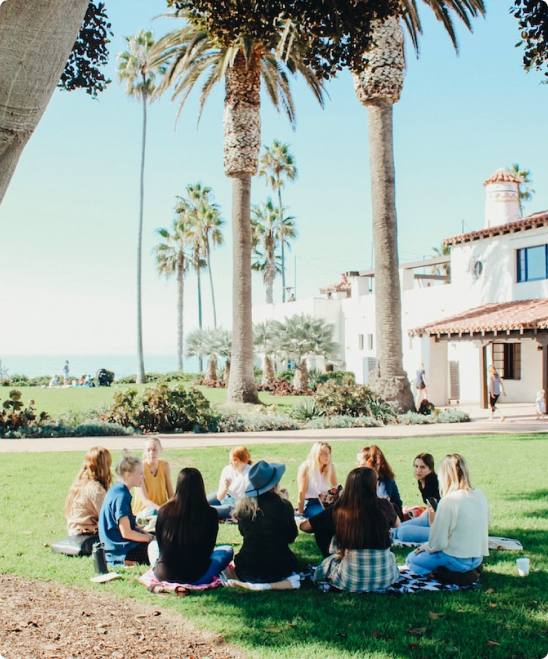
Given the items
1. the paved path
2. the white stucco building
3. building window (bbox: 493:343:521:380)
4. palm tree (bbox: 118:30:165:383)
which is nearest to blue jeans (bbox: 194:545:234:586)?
the paved path

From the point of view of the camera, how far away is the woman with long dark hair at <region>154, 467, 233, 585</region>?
18.6 feet

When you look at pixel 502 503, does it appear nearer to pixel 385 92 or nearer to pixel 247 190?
pixel 385 92

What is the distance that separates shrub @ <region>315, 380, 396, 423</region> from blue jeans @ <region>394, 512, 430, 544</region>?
13472 mm

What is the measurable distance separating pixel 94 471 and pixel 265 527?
2.18 metres

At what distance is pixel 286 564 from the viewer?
19.2 feet

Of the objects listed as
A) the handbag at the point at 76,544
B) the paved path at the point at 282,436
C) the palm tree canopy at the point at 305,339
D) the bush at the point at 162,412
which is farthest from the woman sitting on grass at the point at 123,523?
the palm tree canopy at the point at 305,339

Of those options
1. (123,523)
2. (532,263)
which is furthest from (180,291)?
(123,523)

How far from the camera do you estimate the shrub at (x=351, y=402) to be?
21.0m

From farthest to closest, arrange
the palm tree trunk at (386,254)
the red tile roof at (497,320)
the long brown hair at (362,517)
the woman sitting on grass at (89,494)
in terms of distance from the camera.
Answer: the red tile roof at (497,320) → the palm tree trunk at (386,254) → the woman sitting on grass at (89,494) → the long brown hair at (362,517)

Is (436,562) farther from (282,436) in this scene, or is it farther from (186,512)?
(282,436)

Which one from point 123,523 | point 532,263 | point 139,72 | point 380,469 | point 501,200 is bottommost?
point 123,523

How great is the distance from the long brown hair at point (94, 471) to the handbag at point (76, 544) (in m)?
0.32

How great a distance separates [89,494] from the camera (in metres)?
6.98

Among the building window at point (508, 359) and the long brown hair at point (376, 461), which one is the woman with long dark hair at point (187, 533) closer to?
the long brown hair at point (376, 461)
